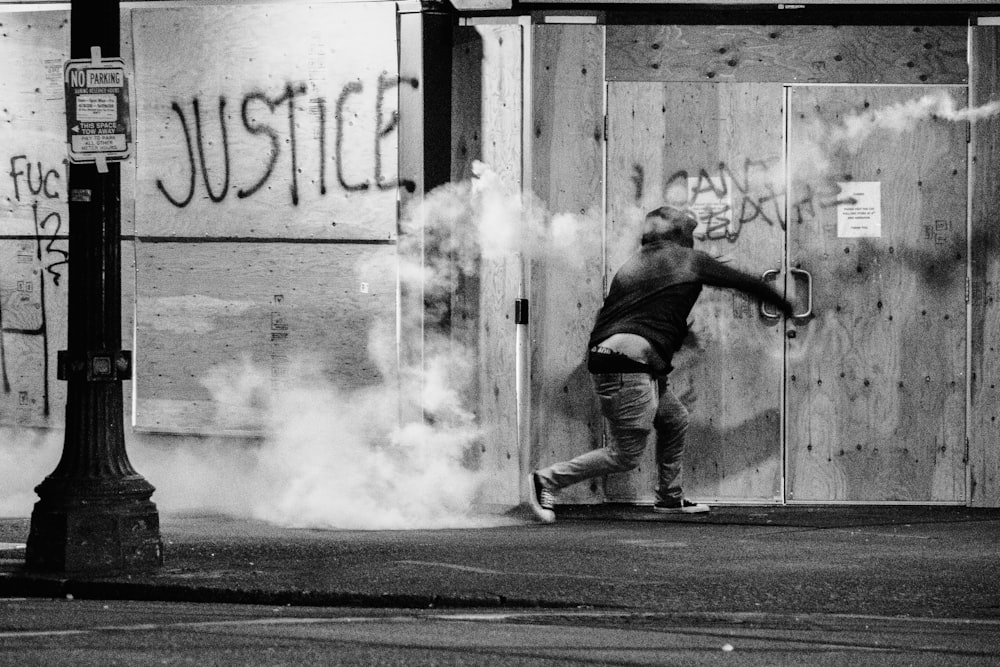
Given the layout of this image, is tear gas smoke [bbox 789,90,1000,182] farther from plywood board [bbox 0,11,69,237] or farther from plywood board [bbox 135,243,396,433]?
plywood board [bbox 0,11,69,237]

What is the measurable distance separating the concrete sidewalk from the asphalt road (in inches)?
6.2

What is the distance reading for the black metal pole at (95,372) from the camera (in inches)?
327

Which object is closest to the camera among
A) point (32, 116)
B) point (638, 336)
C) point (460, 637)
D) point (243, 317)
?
point (460, 637)

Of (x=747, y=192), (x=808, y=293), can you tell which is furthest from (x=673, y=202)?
(x=808, y=293)

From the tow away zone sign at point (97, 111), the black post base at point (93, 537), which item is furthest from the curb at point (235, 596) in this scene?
the tow away zone sign at point (97, 111)

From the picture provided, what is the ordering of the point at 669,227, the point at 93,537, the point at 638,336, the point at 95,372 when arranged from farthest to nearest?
the point at 669,227, the point at 638,336, the point at 95,372, the point at 93,537

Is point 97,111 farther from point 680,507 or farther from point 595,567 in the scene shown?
point 680,507

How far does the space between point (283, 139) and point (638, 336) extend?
269cm

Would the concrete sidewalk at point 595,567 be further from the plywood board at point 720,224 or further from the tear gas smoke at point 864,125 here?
the tear gas smoke at point 864,125

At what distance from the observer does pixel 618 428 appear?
407 inches

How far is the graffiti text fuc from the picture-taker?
11.0 meters

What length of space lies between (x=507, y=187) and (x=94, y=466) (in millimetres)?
3736

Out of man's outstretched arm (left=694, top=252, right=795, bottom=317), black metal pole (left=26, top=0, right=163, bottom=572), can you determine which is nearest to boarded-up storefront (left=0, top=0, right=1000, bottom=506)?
man's outstretched arm (left=694, top=252, right=795, bottom=317)

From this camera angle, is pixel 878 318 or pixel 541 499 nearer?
pixel 541 499
